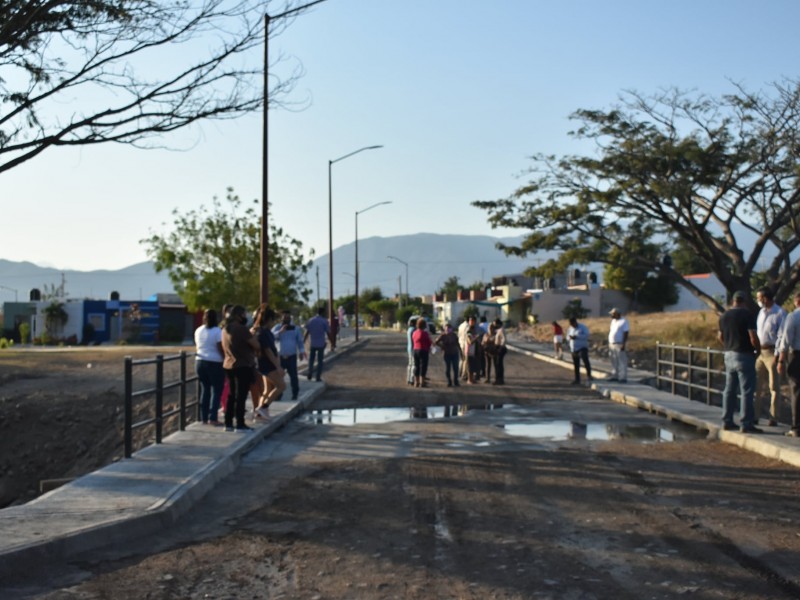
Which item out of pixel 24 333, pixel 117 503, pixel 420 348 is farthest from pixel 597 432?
pixel 24 333

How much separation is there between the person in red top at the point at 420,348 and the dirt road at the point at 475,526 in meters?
8.64

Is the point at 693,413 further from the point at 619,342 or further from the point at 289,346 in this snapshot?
the point at 289,346

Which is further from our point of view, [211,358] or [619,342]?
[619,342]

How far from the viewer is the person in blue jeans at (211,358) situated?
14.5 m

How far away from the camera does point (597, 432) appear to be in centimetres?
1495

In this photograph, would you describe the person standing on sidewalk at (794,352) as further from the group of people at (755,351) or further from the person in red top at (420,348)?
the person in red top at (420,348)

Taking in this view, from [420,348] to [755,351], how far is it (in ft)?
35.8

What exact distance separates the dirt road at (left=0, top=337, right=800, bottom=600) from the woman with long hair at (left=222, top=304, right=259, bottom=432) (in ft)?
2.43

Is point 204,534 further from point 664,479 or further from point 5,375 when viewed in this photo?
point 5,375

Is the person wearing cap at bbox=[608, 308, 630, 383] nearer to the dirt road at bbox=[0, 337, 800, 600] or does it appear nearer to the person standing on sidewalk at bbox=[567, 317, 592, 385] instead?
the person standing on sidewalk at bbox=[567, 317, 592, 385]

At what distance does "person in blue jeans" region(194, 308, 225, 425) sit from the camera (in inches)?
571

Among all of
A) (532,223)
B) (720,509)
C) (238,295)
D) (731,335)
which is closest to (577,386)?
(731,335)

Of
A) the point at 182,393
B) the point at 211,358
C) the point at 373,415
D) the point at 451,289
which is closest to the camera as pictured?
the point at 182,393

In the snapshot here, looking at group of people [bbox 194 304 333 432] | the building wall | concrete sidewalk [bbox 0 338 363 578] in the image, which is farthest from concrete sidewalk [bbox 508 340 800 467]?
the building wall
